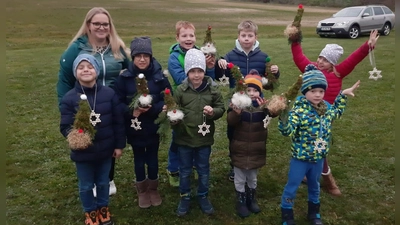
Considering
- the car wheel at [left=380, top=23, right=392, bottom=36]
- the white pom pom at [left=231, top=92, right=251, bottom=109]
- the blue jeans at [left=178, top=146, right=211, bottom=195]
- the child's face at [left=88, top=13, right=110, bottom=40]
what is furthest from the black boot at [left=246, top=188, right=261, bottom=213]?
the car wheel at [left=380, top=23, right=392, bottom=36]

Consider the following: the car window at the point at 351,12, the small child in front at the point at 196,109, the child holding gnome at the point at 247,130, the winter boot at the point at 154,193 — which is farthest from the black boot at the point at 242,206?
the car window at the point at 351,12

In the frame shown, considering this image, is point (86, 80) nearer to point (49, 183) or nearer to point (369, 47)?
point (49, 183)

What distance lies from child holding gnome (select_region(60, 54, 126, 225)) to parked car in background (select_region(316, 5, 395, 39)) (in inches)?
763

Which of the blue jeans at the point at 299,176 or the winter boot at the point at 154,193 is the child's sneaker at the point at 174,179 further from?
the blue jeans at the point at 299,176

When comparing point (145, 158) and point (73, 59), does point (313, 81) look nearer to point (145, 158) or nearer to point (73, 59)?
point (145, 158)

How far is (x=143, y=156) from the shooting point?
4352 mm

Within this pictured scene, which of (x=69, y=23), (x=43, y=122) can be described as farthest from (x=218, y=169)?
(x=69, y=23)

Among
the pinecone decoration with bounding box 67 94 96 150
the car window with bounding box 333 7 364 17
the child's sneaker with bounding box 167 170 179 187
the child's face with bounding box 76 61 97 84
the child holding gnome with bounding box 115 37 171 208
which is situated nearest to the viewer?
the pinecone decoration with bounding box 67 94 96 150

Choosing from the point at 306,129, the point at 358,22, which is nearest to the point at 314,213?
the point at 306,129

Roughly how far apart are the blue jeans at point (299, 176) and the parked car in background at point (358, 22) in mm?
18547

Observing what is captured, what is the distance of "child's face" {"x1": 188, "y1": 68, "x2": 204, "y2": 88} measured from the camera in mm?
3897

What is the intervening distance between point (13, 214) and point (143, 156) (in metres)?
1.68

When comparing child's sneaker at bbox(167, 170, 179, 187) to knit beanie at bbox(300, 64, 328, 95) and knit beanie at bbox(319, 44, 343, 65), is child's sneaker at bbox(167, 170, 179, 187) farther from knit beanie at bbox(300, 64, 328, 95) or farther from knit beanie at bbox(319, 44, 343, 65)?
knit beanie at bbox(319, 44, 343, 65)

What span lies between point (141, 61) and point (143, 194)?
1.68 metres
